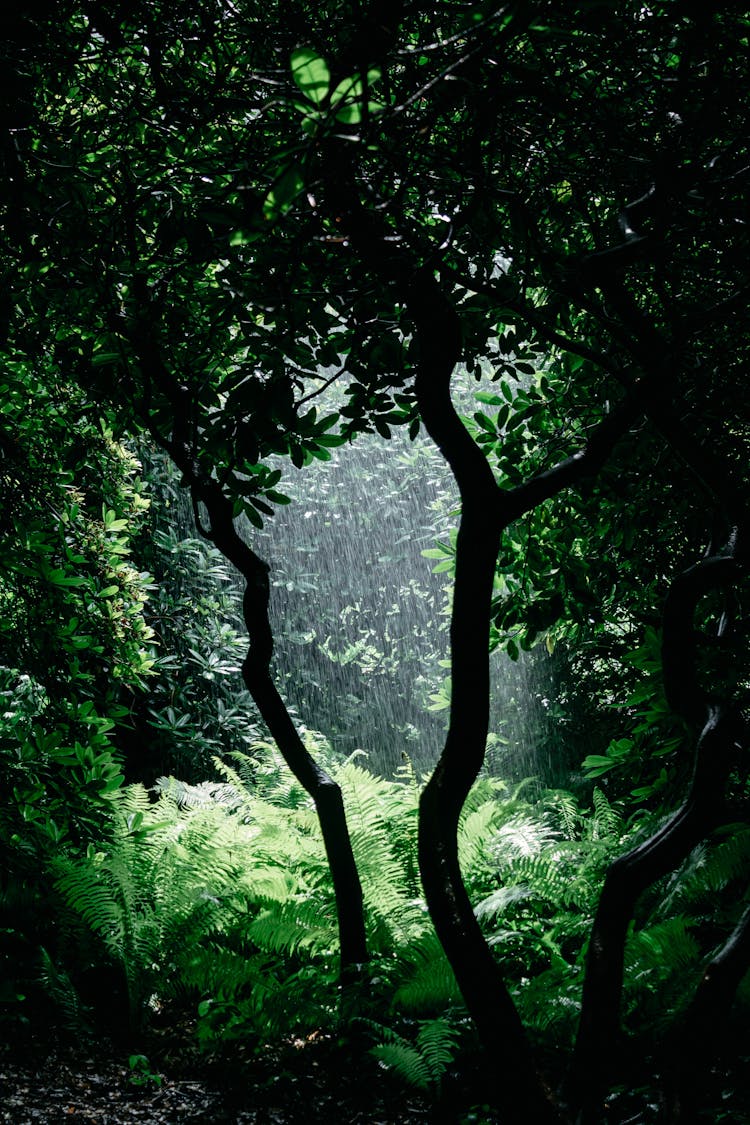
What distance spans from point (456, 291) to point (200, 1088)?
2702 millimetres

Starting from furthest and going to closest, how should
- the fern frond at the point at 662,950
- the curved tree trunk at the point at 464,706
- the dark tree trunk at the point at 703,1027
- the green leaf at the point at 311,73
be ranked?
the fern frond at the point at 662,950
the curved tree trunk at the point at 464,706
the dark tree trunk at the point at 703,1027
the green leaf at the point at 311,73

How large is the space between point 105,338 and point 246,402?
121 centimetres

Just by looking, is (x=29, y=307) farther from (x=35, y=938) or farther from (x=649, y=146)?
(x=35, y=938)

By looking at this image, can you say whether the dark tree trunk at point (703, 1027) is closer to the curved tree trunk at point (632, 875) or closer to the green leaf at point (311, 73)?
the curved tree trunk at point (632, 875)

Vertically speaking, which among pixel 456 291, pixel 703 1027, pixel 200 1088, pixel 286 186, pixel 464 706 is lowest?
pixel 703 1027

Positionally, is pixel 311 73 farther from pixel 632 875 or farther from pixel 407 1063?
pixel 407 1063

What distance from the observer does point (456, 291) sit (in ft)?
8.02

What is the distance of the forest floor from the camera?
2.48 m

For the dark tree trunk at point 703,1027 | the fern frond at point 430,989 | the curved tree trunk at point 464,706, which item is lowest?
the dark tree trunk at point 703,1027

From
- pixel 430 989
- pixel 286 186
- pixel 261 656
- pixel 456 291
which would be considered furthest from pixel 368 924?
pixel 286 186

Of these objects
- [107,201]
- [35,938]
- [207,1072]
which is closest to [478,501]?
[107,201]

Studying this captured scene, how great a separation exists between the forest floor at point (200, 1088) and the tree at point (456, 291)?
81cm

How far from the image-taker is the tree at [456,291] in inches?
70.1

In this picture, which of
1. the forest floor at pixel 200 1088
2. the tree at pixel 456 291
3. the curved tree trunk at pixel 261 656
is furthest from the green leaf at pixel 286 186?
the forest floor at pixel 200 1088
